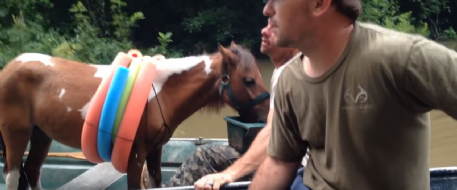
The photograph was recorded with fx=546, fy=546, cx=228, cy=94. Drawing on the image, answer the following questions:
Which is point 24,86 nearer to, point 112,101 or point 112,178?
point 112,101

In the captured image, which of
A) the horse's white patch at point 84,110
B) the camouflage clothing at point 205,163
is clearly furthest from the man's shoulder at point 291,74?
the horse's white patch at point 84,110

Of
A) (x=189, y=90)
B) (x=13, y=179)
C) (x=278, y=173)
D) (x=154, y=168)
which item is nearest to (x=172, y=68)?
(x=189, y=90)

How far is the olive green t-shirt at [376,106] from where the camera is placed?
3.16 feet

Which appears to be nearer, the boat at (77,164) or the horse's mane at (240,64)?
the horse's mane at (240,64)

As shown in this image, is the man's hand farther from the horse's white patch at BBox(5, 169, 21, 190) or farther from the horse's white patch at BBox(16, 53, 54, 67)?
the horse's white patch at BBox(5, 169, 21, 190)

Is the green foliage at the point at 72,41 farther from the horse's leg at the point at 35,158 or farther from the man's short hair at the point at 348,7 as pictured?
the man's short hair at the point at 348,7

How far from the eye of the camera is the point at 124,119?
2.46 m

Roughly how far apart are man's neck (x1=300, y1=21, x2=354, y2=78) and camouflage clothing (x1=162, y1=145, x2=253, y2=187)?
1.58 metres

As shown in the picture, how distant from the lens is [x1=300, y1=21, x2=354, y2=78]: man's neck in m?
1.11

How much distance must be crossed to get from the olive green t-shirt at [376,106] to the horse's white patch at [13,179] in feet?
7.03

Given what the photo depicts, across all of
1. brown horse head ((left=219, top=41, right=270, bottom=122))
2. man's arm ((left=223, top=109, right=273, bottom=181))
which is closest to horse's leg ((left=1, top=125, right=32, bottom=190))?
brown horse head ((left=219, top=41, right=270, bottom=122))

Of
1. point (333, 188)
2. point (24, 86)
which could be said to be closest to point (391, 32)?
point (333, 188)

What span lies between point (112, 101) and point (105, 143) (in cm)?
22

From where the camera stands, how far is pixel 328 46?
1119 mm
